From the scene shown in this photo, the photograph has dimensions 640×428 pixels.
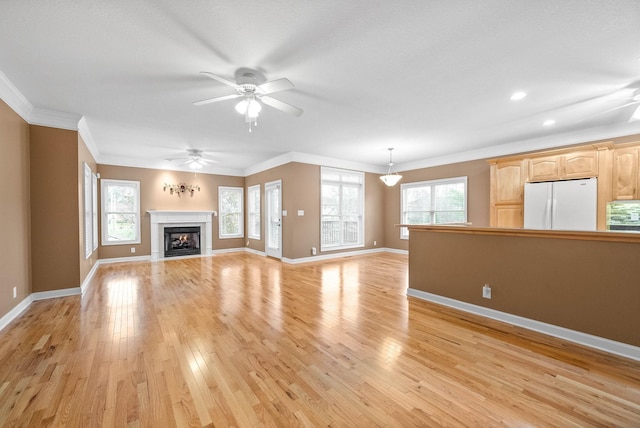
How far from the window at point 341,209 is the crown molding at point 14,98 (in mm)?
5311

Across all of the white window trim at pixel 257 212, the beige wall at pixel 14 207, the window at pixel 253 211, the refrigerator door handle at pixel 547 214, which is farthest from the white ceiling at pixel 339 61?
the window at pixel 253 211

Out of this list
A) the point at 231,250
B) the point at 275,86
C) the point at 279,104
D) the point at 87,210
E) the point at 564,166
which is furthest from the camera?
the point at 231,250

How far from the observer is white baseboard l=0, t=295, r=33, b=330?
2856mm

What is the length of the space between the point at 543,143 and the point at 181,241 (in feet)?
29.9

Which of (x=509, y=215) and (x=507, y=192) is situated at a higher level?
(x=507, y=192)

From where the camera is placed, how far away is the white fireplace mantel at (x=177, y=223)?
704cm

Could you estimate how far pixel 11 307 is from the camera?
3.07 meters

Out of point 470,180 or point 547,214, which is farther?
point 470,180

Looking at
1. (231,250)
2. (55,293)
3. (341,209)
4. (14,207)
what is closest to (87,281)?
(55,293)

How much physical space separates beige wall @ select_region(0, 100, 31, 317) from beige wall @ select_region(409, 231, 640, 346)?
5.22 metres

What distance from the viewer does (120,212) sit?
22.0ft

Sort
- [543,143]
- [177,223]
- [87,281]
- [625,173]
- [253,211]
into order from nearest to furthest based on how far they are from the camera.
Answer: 1. [625,173]
2. [87,281]
3. [543,143]
4. [177,223]
5. [253,211]

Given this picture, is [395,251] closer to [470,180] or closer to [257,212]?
[470,180]

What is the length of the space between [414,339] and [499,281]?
130cm
